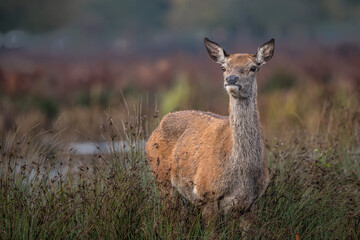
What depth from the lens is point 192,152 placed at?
6281 millimetres

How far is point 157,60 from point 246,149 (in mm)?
21937

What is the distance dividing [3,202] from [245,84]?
2595mm

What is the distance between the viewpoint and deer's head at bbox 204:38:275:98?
5.61 metres

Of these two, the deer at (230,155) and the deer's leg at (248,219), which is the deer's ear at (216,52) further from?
the deer's leg at (248,219)

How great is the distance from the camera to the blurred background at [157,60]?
13.2 metres

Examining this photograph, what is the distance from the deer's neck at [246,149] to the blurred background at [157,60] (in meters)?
1.48

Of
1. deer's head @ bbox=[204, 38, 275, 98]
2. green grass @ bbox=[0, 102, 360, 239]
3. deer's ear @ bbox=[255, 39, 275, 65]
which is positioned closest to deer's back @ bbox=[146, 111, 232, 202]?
green grass @ bbox=[0, 102, 360, 239]

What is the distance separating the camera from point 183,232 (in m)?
5.44

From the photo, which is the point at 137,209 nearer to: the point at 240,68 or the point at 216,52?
the point at 240,68

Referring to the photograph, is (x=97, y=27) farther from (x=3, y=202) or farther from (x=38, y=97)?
(x=3, y=202)

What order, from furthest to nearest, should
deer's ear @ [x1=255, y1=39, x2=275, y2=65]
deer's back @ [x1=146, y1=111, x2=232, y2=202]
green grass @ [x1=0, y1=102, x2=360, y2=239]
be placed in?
deer's ear @ [x1=255, y1=39, x2=275, y2=65] → deer's back @ [x1=146, y1=111, x2=232, y2=202] → green grass @ [x1=0, y1=102, x2=360, y2=239]

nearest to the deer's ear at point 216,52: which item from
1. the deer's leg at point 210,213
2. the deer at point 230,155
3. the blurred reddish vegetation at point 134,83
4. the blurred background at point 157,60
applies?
the deer at point 230,155

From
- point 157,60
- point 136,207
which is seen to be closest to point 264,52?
point 136,207

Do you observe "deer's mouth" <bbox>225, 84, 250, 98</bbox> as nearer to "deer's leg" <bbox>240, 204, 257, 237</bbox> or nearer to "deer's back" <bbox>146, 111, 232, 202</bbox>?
"deer's back" <bbox>146, 111, 232, 202</bbox>
